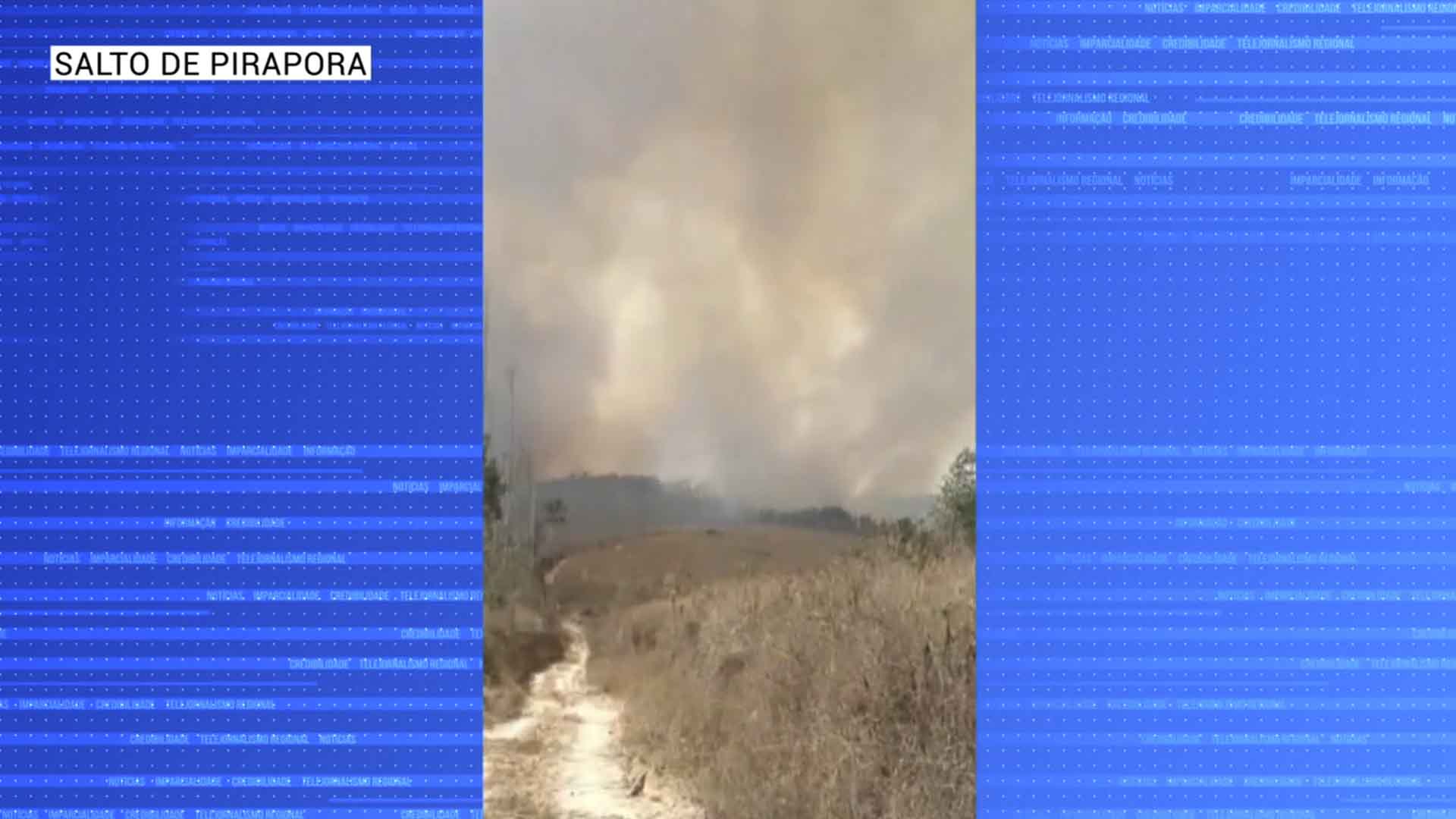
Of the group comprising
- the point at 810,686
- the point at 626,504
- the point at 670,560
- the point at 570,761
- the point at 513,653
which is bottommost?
the point at 570,761

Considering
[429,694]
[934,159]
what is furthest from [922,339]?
[429,694]

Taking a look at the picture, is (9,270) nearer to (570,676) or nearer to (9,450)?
(9,450)

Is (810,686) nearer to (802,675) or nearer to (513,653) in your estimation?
(802,675)

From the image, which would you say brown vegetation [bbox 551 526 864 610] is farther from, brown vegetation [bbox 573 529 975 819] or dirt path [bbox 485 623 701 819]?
dirt path [bbox 485 623 701 819]

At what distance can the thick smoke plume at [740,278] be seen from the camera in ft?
11.0

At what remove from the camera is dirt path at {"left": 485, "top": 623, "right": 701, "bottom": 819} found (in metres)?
3.38

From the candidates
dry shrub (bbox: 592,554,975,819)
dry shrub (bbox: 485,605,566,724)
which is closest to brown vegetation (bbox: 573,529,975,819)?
dry shrub (bbox: 592,554,975,819)

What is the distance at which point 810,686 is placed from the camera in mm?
3438

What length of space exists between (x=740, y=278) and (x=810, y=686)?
1.12 metres

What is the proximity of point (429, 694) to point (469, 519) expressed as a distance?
462 millimetres

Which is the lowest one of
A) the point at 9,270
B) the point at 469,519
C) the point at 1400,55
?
the point at 469,519

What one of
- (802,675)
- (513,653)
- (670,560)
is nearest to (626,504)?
(670,560)

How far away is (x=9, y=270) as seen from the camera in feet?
10.9

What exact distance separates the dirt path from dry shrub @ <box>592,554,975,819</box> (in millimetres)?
63
